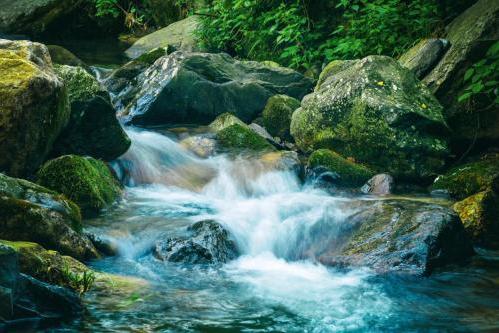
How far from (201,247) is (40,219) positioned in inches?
56.6

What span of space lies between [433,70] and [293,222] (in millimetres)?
3852

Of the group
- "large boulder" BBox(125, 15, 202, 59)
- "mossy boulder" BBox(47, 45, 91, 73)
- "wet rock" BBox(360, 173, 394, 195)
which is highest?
"large boulder" BBox(125, 15, 202, 59)

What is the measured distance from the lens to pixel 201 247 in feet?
18.8

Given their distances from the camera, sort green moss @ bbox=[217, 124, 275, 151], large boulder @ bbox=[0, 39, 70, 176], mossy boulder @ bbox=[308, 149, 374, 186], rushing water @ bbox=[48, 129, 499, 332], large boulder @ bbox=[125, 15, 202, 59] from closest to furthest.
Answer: rushing water @ bbox=[48, 129, 499, 332] → large boulder @ bbox=[0, 39, 70, 176] → mossy boulder @ bbox=[308, 149, 374, 186] → green moss @ bbox=[217, 124, 275, 151] → large boulder @ bbox=[125, 15, 202, 59]

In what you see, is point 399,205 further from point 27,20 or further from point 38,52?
point 27,20

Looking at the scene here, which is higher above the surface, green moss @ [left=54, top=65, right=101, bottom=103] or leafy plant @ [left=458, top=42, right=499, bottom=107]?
leafy plant @ [left=458, top=42, right=499, bottom=107]

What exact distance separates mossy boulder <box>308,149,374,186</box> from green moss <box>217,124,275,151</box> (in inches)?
35.1

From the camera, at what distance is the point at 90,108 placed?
24.7 feet

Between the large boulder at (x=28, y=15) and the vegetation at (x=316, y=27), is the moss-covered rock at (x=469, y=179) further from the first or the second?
the large boulder at (x=28, y=15)

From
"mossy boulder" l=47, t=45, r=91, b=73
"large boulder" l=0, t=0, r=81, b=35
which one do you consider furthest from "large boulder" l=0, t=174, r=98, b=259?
"large boulder" l=0, t=0, r=81, b=35

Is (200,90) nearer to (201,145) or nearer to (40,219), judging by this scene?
(201,145)

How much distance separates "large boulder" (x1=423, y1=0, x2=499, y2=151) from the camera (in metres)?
8.50

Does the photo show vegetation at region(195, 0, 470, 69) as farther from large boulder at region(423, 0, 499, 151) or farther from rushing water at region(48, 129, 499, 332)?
rushing water at region(48, 129, 499, 332)

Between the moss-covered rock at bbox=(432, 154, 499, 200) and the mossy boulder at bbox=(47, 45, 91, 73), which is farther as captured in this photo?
the mossy boulder at bbox=(47, 45, 91, 73)
